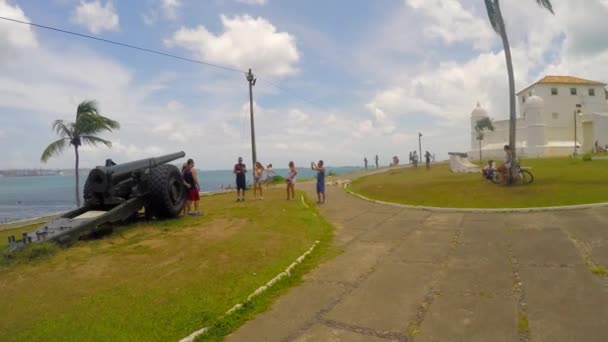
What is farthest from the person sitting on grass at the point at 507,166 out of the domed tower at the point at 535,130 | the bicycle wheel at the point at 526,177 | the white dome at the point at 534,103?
the white dome at the point at 534,103

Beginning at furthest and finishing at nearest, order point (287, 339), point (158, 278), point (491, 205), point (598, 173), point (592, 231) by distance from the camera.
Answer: point (598, 173) < point (491, 205) < point (592, 231) < point (158, 278) < point (287, 339)

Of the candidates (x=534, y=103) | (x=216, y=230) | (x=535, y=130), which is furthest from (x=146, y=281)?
(x=534, y=103)

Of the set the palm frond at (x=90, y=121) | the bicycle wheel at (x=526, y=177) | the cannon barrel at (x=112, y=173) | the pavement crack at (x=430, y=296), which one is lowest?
the pavement crack at (x=430, y=296)

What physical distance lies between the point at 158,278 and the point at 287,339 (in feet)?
7.47

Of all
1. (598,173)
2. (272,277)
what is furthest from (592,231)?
(598,173)

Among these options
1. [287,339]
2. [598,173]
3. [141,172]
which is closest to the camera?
[287,339]

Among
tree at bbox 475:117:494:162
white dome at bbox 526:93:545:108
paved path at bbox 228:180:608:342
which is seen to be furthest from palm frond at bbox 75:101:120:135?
white dome at bbox 526:93:545:108

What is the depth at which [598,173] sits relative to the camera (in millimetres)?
15258

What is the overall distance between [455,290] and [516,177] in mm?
11276

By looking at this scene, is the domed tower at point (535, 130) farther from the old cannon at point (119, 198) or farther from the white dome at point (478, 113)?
the old cannon at point (119, 198)

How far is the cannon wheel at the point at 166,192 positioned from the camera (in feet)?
28.7

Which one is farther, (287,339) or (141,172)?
(141,172)

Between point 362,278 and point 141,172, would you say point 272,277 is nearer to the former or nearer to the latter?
point 362,278

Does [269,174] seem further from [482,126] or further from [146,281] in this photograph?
[482,126]
